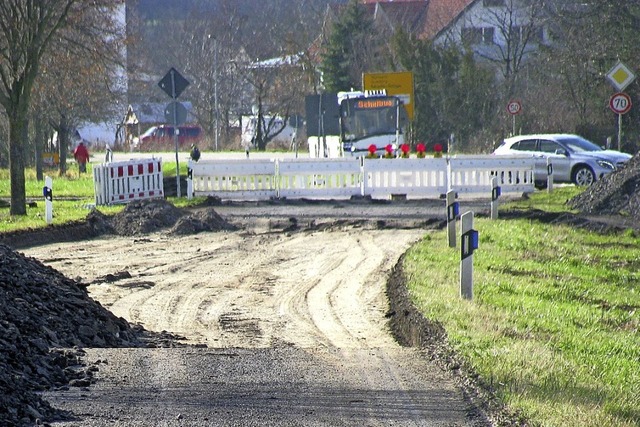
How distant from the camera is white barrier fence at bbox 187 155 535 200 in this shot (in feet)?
95.7

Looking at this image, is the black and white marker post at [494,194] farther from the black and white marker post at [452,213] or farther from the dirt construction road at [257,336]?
the black and white marker post at [452,213]

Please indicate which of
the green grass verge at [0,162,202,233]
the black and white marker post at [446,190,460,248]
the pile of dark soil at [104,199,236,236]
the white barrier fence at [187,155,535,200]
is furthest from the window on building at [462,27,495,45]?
the black and white marker post at [446,190,460,248]

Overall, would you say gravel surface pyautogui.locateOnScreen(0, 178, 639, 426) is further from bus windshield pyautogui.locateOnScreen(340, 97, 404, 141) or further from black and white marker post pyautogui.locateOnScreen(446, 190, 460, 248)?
bus windshield pyautogui.locateOnScreen(340, 97, 404, 141)

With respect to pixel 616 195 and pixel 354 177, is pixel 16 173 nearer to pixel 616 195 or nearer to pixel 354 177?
pixel 354 177

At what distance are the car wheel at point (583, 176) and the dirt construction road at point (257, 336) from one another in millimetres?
12853

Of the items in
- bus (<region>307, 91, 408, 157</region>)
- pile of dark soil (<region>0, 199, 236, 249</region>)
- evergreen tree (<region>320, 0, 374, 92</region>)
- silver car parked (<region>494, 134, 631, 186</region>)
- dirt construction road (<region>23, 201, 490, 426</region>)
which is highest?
evergreen tree (<region>320, 0, 374, 92</region>)

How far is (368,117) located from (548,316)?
27.4 m

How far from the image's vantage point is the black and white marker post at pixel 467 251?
1143cm

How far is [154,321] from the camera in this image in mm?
11688

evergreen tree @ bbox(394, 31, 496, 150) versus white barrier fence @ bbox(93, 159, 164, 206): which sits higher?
evergreen tree @ bbox(394, 31, 496, 150)

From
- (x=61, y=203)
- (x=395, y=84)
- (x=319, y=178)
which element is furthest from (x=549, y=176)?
(x=395, y=84)

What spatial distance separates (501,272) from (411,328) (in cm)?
385

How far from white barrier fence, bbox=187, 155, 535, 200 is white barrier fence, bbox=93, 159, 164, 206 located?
97 centimetres

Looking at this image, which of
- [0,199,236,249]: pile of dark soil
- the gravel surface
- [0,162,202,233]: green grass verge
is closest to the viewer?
the gravel surface
